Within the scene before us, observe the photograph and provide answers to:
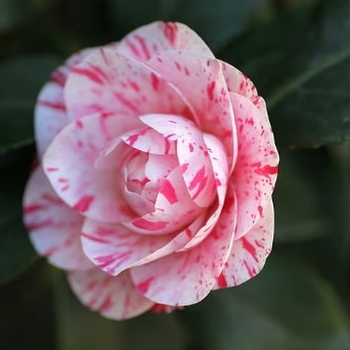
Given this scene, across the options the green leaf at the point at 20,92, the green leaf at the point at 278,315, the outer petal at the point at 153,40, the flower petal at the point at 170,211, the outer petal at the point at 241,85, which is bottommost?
the green leaf at the point at 278,315

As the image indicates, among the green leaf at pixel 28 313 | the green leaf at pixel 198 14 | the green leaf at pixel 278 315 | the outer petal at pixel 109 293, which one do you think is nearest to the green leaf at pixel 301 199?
the green leaf at pixel 278 315

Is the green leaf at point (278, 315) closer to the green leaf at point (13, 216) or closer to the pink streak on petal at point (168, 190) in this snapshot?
the green leaf at point (13, 216)

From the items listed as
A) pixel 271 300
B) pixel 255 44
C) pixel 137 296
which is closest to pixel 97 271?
pixel 137 296

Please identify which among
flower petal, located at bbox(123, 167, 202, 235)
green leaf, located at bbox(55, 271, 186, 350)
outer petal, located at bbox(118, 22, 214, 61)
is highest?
outer petal, located at bbox(118, 22, 214, 61)

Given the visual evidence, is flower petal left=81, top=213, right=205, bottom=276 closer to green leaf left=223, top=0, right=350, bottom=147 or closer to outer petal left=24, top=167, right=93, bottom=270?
outer petal left=24, top=167, right=93, bottom=270

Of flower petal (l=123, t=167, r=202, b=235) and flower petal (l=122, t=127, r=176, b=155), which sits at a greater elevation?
flower petal (l=122, t=127, r=176, b=155)

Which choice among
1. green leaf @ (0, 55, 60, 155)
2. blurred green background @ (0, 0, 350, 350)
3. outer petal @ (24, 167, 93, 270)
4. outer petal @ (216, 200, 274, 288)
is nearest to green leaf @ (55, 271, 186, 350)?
blurred green background @ (0, 0, 350, 350)
